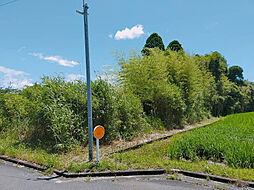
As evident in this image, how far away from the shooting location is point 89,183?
2984 mm

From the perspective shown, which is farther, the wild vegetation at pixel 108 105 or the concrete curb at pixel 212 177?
the wild vegetation at pixel 108 105

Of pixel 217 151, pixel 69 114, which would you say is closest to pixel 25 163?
pixel 69 114

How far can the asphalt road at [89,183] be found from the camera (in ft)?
9.05

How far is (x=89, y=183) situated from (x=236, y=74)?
111 ft

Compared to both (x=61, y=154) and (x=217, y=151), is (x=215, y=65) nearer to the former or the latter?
(x=217, y=151)

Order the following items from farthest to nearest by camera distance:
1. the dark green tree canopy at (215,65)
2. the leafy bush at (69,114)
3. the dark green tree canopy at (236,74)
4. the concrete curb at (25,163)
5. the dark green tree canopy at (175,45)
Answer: the dark green tree canopy at (236,74) < the dark green tree canopy at (215,65) < the dark green tree canopy at (175,45) < the leafy bush at (69,114) < the concrete curb at (25,163)

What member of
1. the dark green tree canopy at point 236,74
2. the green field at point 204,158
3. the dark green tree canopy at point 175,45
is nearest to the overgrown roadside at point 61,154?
the green field at point 204,158

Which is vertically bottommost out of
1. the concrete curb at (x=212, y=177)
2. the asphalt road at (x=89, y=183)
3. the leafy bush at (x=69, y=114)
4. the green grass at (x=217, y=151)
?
the asphalt road at (x=89, y=183)

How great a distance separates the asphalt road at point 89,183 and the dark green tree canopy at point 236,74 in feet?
106

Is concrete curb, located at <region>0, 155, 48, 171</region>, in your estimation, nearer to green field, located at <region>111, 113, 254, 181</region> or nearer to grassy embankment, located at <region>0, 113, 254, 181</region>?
grassy embankment, located at <region>0, 113, 254, 181</region>

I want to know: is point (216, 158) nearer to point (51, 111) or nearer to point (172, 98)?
point (51, 111)

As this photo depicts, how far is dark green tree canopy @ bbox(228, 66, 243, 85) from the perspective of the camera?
1210 inches

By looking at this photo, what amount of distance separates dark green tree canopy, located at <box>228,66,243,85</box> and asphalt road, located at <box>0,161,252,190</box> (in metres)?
32.2

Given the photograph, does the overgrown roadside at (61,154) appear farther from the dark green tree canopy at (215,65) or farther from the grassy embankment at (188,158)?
the dark green tree canopy at (215,65)
